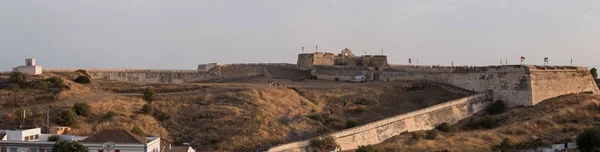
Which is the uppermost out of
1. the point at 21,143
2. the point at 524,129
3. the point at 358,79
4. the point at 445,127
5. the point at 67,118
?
the point at 358,79

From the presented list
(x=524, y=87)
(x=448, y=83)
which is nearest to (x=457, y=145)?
(x=524, y=87)

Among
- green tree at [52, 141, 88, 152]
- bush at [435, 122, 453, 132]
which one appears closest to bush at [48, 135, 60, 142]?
green tree at [52, 141, 88, 152]

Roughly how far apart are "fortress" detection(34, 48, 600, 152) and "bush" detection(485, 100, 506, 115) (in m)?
0.46

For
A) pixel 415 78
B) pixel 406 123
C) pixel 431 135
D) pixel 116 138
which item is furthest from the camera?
pixel 415 78

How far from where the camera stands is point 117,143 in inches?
893

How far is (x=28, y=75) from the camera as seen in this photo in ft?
114

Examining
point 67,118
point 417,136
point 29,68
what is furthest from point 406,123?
point 29,68

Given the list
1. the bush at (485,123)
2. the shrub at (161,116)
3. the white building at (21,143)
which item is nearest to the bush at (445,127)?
the bush at (485,123)

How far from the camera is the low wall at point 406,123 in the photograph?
2867 cm

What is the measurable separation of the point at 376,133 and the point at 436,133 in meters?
3.42

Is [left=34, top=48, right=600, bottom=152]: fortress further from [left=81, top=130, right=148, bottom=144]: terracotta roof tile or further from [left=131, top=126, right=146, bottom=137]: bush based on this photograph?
[left=131, top=126, right=146, bottom=137]: bush

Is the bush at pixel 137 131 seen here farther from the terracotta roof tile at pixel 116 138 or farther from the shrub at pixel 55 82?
the shrub at pixel 55 82

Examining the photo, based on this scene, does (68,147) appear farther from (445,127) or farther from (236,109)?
(445,127)

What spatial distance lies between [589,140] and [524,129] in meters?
3.93
